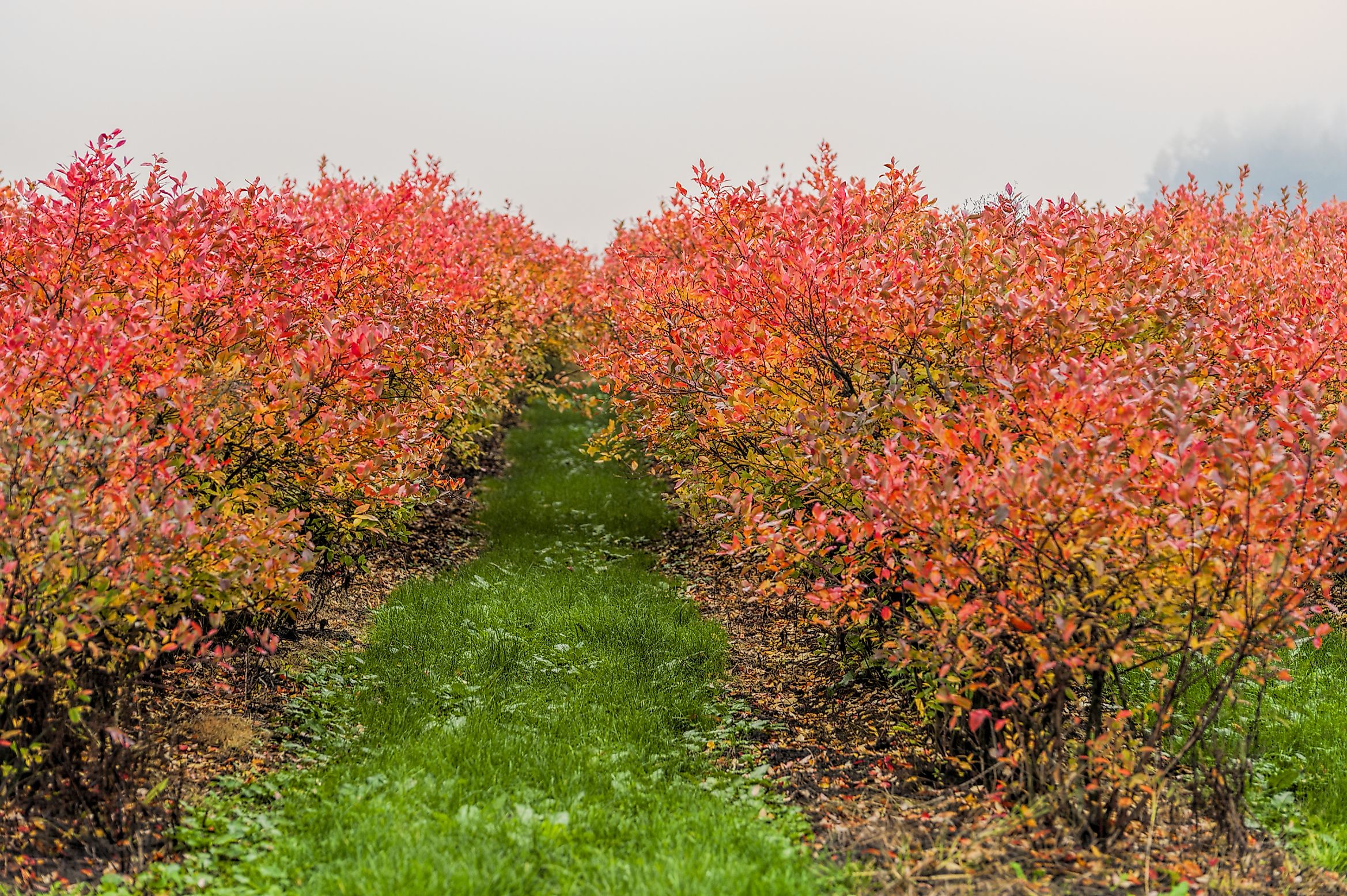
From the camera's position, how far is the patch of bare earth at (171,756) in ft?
13.7

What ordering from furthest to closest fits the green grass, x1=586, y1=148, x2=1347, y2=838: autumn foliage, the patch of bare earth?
the green grass → the patch of bare earth → x1=586, y1=148, x2=1347, y2=838: autumn foliage

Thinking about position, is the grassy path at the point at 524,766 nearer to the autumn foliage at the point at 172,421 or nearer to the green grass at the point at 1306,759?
the autumn foliage at the point at 172,421

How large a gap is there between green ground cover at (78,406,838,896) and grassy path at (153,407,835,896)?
1 centimetres

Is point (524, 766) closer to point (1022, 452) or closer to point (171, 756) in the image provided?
point (171, 756)

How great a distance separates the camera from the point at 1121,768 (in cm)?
442

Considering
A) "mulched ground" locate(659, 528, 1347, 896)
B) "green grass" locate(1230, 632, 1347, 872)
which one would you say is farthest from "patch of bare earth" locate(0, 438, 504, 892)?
"green grass" locate(1230, 632, 1347, 872)

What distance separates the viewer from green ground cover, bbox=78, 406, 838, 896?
13.2ft

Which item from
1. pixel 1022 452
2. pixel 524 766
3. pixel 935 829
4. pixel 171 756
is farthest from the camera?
pixel 524 766

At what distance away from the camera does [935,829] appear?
14.9ft

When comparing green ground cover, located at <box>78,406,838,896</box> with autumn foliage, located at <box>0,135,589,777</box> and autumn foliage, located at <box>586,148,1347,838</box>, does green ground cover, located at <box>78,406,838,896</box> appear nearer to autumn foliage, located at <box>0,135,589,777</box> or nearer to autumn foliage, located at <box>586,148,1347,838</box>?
autumn foliage, located at <box>0,135,589,777</box>

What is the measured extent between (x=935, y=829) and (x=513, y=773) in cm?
235

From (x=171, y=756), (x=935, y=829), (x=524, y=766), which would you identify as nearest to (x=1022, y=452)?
(x=935, y=829)

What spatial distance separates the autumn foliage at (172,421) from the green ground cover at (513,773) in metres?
0.90

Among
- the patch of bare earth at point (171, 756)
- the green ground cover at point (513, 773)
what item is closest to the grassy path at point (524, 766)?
the green ground cover at point (513, 773)
